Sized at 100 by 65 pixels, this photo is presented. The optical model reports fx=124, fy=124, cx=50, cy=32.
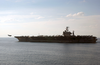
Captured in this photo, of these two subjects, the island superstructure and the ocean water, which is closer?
the ocean water

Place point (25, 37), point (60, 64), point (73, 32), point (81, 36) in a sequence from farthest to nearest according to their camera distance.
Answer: point (25, 37) < point (73, 32) < point (81, 36) < point (60, 64)

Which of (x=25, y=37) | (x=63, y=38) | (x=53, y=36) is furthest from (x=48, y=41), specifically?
(x=25, y=37)

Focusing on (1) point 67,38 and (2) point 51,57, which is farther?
(1) point 67,38

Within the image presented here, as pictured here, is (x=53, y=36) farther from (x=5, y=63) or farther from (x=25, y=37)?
(x=5, y=63)

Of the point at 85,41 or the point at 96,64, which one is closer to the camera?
the point at 96,64

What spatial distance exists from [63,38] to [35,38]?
17.4 metres

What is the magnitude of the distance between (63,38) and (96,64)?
4586 centimetres

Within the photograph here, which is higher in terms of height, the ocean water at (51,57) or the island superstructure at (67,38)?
the island superstructure at (67,38)

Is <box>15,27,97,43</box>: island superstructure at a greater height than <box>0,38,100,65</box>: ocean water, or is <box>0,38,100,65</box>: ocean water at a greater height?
<box>15,27,97,43</box>: island superstructure

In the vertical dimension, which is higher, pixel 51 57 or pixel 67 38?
pixel 67 38

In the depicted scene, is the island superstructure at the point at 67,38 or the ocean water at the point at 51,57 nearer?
the ocean water at the point at 51,57

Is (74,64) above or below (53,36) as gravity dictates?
below

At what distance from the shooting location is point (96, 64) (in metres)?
21.3

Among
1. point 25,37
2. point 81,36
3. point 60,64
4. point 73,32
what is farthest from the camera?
point 25,37
